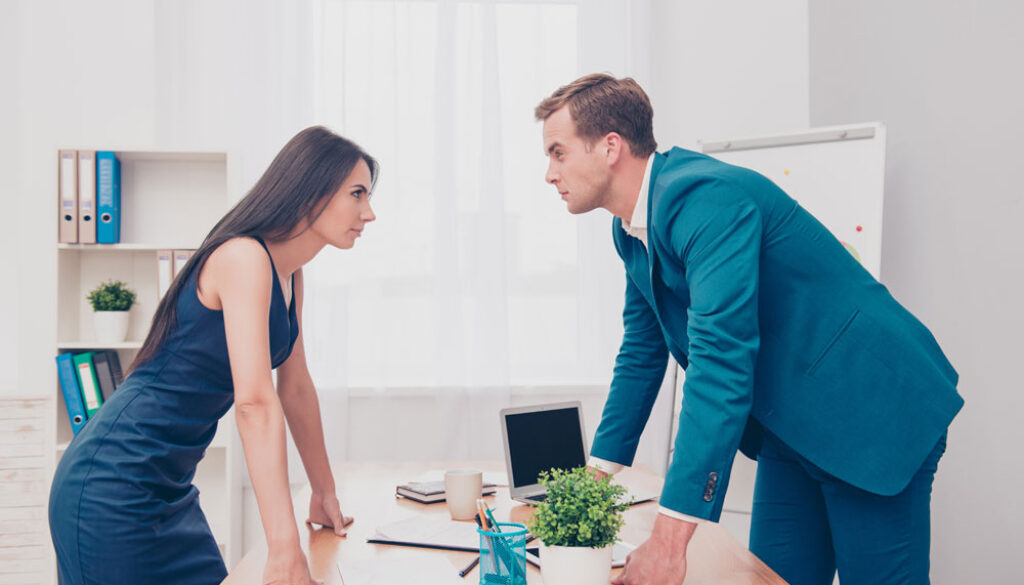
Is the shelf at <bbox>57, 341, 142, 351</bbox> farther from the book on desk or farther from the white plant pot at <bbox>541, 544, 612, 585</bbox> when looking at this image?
the white plant pot at <bbox>541, 544, 612, 585</bbox>

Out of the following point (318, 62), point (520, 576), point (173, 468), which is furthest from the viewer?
point (318, 62)

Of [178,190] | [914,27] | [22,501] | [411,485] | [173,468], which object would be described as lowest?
[22,501]

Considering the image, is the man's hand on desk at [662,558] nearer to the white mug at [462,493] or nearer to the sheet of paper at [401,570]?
the sheet of paper at [401,570]

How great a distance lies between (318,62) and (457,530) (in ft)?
8.09

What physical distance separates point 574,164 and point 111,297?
2134 mm

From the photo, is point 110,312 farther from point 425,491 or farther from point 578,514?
point 578,514

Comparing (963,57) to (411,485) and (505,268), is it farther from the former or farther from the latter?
(411,485)

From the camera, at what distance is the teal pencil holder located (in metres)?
1.06

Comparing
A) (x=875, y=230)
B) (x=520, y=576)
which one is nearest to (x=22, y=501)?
(x=520, y=576)

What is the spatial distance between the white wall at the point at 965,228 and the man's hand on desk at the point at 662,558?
155 centimetres

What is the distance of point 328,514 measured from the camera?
1.42m

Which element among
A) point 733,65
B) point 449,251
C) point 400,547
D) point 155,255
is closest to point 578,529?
point 400,547

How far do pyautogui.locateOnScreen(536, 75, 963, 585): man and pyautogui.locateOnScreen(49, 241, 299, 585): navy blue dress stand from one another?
712mm

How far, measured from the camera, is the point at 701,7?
3.38 metres
